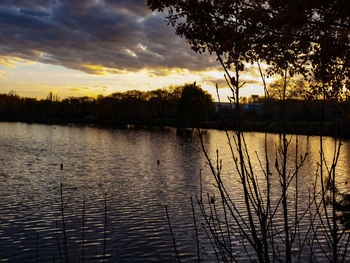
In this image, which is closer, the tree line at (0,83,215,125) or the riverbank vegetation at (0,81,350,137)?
the riverbank vegetation at (0,81,350,137)

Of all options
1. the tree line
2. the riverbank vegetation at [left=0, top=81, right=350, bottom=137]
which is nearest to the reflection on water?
the riverbank vegetation at [left=0, top=81, right=350, bottom=137]

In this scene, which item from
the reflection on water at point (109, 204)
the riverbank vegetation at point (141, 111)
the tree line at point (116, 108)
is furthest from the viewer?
the tree line at point (116, 108)

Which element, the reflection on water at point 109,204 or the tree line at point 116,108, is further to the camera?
the tree line at point 116,108

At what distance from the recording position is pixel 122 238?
12.7m

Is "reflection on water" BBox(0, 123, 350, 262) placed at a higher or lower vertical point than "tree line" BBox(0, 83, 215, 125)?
lower

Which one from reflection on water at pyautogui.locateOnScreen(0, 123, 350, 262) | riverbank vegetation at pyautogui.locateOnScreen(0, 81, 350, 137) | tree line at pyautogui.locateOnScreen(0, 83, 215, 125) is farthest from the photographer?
tree line at pyautogui.locateOnScreen(0, 83, 215, 125)

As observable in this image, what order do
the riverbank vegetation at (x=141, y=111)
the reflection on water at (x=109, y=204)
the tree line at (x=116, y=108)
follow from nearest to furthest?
the reflection on water at (x=109, y=204)
the riverbank vegetation at (x=141, y=111)
the tree line at (x=116, y=108)

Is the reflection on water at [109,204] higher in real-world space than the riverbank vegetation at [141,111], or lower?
lower

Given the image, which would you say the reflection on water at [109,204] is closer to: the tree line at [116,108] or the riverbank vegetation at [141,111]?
the riverbank vegetation at [141,111]

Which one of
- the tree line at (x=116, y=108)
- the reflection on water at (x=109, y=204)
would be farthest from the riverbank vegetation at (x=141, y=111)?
the reflection on water at (x=109, y=204)

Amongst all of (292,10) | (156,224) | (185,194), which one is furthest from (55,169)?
(292,10)

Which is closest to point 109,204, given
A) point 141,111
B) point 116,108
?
point 141,111

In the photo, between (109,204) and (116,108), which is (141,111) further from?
(109,204)

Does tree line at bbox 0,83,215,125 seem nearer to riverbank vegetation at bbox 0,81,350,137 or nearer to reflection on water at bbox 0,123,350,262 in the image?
riverbank vegetation at bbox 0,81,350,137
